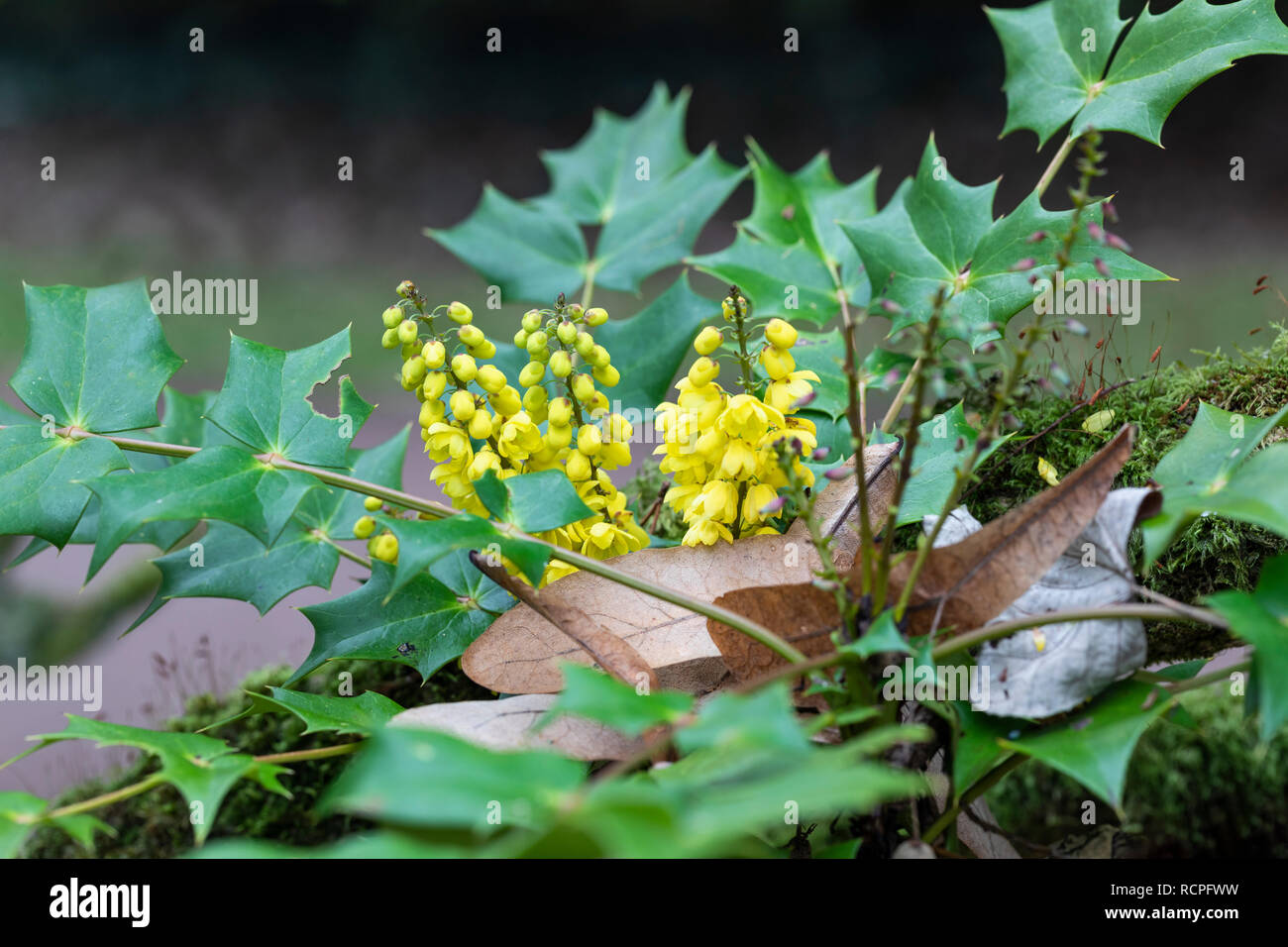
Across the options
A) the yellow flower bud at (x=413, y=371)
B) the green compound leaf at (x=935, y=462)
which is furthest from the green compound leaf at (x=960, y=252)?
the yellow flower bud at (x=413, y=371)

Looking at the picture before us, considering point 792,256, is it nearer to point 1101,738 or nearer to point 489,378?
point 489,378

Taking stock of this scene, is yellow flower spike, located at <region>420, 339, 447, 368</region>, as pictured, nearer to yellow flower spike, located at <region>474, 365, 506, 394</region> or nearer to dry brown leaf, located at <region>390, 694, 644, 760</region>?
yellow flower spike, located at <region>474, 365, 506, 394</region>

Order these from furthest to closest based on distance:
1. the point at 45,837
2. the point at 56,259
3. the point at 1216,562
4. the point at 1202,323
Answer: the point at 56,259
the point at 1202,323
the point at 45,837
the point at 1216,562

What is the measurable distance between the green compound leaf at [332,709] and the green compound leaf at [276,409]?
14 cm

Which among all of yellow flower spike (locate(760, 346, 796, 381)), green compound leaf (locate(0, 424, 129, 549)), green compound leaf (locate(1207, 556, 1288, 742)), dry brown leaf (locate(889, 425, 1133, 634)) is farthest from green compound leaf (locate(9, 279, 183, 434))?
green compound leaf (locate(1207, 556, 1288, 742))

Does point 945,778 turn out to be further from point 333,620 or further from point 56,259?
point 56,259

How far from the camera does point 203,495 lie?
51 cm

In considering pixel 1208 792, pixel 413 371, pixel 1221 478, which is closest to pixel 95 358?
pixel 413 371

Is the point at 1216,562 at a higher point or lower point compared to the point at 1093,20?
lower

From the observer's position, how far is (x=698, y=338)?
0.56 metres

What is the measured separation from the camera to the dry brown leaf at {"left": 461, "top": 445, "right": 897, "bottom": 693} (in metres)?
0.51
